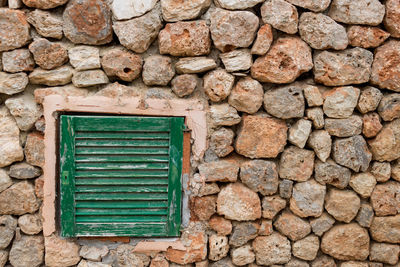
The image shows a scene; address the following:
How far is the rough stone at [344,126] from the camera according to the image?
2.29 meters

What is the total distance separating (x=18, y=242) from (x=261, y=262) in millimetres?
1588

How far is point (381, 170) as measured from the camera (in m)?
2.36

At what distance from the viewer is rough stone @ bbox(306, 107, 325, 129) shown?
7.47 feet

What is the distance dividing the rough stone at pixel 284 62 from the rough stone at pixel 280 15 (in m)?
0.08

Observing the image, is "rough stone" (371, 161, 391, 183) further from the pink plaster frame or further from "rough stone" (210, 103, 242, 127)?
the pink plaster frame

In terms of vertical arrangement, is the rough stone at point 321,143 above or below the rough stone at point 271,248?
above

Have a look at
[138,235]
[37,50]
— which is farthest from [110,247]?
[37,50]

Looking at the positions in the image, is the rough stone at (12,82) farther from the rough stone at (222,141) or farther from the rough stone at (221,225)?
the rough stone at (221,225)

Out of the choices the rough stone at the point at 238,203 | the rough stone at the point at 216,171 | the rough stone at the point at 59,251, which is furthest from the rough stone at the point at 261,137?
the rough stone at the point at 59,251

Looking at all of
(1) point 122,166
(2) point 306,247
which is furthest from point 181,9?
(2) point 306,247

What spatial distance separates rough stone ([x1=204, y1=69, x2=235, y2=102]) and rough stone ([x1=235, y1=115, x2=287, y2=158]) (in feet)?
0.72

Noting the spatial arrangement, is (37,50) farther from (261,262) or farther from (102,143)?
(261,262)

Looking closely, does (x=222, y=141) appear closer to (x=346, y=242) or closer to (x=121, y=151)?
(x=121, y=151)

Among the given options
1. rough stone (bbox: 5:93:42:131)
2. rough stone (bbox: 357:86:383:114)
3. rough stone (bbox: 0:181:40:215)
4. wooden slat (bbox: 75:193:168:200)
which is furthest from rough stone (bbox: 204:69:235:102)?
rough stone (bbox: 0:181:40:215)
